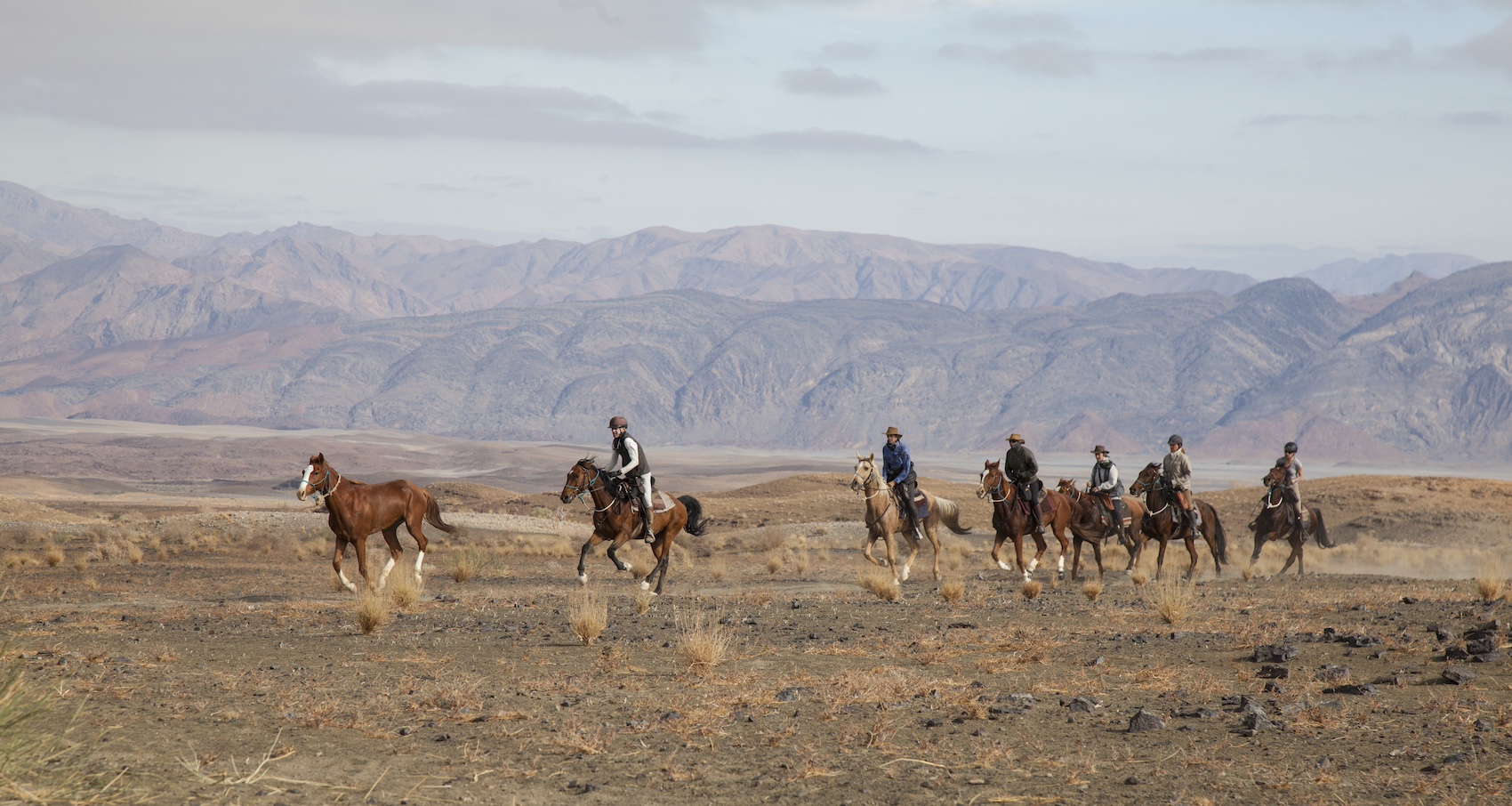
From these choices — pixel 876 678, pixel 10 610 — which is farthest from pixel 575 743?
pixel 10 610

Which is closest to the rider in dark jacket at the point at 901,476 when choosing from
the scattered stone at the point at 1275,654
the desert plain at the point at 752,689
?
the desert plain at the point at 752,689

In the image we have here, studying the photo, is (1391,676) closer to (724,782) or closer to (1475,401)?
(724,782)

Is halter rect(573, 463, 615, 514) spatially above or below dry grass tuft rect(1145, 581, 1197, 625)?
above

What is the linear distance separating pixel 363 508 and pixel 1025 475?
984cm

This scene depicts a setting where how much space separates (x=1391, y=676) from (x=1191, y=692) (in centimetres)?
181

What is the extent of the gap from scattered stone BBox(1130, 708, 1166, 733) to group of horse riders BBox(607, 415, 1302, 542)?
8850 mm

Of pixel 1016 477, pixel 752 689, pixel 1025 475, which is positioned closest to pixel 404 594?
pixel 752 689

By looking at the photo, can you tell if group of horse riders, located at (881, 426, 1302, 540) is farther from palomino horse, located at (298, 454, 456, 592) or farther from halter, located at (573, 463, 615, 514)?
palomino horse, located at (298, 454, 456, 592)

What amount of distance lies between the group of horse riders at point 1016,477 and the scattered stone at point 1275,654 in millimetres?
6255

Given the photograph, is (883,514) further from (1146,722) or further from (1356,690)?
(1146,722)

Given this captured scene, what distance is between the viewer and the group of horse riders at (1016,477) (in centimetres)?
1933

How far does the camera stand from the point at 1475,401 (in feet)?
518

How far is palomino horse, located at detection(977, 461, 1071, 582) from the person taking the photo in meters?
21.2

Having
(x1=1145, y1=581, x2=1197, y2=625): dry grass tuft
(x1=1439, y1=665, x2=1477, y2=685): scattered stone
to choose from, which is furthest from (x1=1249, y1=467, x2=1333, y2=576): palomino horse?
(x1=1439, y1=665, x2=1477, y2=685): scattered stone
